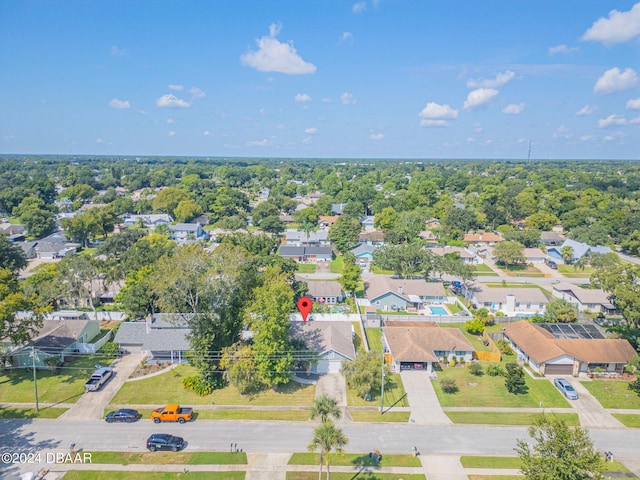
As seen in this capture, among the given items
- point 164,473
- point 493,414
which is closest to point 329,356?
point 493,414

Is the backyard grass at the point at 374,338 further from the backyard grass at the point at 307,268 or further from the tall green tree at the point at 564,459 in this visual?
the backyard grass at the point at 307,268

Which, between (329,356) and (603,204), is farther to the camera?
(603,204)

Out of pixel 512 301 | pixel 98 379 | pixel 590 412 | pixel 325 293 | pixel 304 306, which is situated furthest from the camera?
pixel 325 293

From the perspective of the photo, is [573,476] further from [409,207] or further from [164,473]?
[409,207]

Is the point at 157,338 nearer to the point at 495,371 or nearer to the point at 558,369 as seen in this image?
the point at 495,371

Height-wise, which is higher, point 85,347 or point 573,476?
point 573,476

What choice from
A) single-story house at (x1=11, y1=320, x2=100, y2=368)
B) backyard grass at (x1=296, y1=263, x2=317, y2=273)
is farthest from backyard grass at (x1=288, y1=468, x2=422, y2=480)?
backyard grass at (x1=296, y1=263, x2=317, y2=273)

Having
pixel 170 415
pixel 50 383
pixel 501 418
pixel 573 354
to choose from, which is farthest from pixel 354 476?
pixel 50 383
